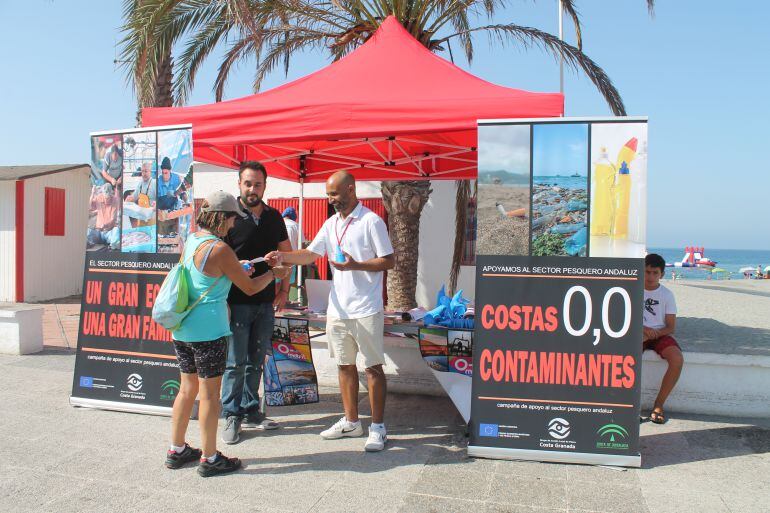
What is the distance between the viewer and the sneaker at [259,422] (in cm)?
482

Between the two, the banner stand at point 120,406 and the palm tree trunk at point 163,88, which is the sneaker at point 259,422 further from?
the palm tree trunk at point 163,88

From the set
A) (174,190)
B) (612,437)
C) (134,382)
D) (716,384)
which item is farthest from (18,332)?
(716,384)

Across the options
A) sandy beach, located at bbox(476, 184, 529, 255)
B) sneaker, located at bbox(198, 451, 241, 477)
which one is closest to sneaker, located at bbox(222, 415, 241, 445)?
sneaker, located at bbox(198, 451, 241, 477)

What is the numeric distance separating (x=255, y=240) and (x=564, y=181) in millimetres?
2311

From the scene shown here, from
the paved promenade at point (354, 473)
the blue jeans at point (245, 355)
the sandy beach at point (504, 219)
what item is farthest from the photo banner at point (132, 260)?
the sandy beach at point (504, 219)

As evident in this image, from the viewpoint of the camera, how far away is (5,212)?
1322 centimetres

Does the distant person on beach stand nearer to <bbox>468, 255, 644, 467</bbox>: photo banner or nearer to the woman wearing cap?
the woman wearing cap

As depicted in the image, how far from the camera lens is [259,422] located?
190 inches

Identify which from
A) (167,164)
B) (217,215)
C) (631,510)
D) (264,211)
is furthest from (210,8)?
(631,510)

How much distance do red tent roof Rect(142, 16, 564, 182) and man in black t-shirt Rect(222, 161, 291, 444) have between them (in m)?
0.61

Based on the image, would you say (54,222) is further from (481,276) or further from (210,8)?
(481,276)

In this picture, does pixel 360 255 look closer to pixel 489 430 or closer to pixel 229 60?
pixel 489 430

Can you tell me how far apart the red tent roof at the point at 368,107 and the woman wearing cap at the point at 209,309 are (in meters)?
1.49

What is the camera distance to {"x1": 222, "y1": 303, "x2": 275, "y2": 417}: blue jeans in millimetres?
4531
